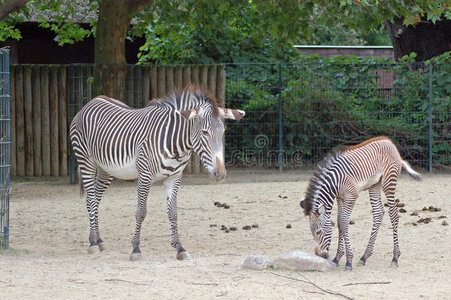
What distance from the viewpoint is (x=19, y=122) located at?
13641 mm

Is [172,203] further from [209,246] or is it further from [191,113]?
[191,113]

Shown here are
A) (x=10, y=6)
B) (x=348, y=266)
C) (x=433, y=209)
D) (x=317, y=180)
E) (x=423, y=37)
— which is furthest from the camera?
(x=423, y=37)

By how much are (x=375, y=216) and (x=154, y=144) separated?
2.42 meters

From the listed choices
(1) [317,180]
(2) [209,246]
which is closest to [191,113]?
(1) [317,180]

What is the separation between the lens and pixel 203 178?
1358 cm

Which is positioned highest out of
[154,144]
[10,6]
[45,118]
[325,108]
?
[10,6]

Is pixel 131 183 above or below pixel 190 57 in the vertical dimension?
below

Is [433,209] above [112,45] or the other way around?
the other way around

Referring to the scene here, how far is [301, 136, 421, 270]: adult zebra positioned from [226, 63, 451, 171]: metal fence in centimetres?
707

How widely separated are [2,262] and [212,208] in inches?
168

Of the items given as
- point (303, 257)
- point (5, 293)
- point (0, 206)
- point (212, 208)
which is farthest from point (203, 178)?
point (5, 293)

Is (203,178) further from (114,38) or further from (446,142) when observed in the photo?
(446,142)

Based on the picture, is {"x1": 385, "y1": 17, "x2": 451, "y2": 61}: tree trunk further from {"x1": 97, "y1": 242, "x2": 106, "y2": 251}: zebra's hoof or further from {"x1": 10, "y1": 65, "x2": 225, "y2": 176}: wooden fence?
{"x1": 97, "y1": 242, "x2": 106, "y2": 251}: zebra's hoof

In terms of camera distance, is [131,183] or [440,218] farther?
[131,183]
